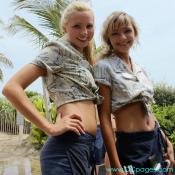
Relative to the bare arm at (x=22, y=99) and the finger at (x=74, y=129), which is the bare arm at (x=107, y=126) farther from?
the bare arm at (x=22, y=99)

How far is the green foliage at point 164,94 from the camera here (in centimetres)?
1735

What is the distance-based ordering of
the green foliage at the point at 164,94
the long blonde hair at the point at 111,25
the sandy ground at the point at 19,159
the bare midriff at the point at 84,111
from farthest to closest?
the green foliage at the point at 164,94 → the sandy ground at the point at 19,159 → the long blonde hair at the point at 111,25 → the bare midriff at the point at 84,111

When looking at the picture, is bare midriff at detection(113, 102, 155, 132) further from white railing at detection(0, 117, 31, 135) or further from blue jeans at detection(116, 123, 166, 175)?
white railing at detection(0, 117, 31, 135)

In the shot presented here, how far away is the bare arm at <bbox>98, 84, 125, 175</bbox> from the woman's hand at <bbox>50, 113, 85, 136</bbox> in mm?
304

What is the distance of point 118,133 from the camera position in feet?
9.36

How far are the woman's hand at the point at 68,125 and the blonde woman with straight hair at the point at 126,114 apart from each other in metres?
0.34

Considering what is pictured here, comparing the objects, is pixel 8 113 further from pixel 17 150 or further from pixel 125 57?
pixel 125 57

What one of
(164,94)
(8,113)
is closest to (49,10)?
(164,94)

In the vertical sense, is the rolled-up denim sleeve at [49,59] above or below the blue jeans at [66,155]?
above

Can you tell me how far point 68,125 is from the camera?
2.41 m

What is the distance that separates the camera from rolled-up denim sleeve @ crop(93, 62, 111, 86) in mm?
2779

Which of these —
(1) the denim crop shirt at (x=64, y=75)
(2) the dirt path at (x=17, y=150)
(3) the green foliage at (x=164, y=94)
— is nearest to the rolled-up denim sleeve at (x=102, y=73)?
(1) the denim crop shirt at (x=64, y=75)

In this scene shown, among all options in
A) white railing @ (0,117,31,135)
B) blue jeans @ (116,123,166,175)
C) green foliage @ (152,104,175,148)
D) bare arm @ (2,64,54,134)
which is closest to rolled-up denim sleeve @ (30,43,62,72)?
bare arm @ (2,64,54,134)

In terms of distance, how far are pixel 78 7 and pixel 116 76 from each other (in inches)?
20.2
